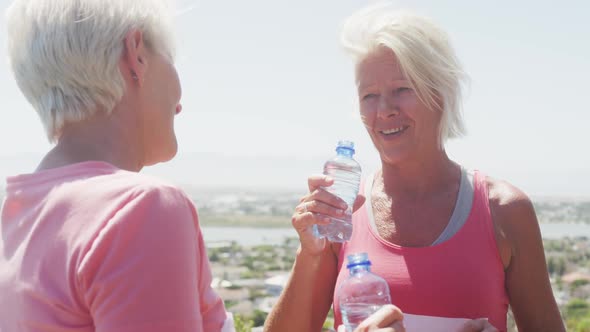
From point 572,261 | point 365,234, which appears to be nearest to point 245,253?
point 572,261

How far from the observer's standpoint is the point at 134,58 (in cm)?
122

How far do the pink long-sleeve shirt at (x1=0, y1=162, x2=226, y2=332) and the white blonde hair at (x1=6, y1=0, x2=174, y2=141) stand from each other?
0.14 metres

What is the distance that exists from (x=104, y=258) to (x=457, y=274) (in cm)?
129

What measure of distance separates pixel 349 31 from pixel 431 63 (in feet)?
1.12

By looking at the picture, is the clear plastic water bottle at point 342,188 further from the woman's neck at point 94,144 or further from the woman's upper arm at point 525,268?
the woman's neck at point 94,144

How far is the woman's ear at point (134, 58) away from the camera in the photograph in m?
1.20

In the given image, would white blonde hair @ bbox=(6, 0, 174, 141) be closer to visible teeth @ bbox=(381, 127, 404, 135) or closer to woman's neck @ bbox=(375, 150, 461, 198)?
visible teeth @ bbox=(381, 127, 404, 135)

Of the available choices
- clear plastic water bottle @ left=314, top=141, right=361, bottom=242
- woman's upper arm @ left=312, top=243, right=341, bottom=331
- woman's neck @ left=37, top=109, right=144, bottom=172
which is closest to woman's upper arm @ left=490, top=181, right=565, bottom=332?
clear plastic water bottle @ left=314, top=141, right=361, bottom=242

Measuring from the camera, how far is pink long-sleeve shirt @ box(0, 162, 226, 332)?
974 mm

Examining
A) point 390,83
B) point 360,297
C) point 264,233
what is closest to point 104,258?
point 360,297

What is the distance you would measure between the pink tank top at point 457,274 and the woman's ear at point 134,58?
1071mm

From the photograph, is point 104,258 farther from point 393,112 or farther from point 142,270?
point 393,112

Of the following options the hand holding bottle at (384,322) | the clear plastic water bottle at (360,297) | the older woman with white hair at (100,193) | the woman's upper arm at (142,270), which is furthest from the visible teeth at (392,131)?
the woman's upper arm at (142,270)

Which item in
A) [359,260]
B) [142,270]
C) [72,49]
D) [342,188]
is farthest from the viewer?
[342,188]
